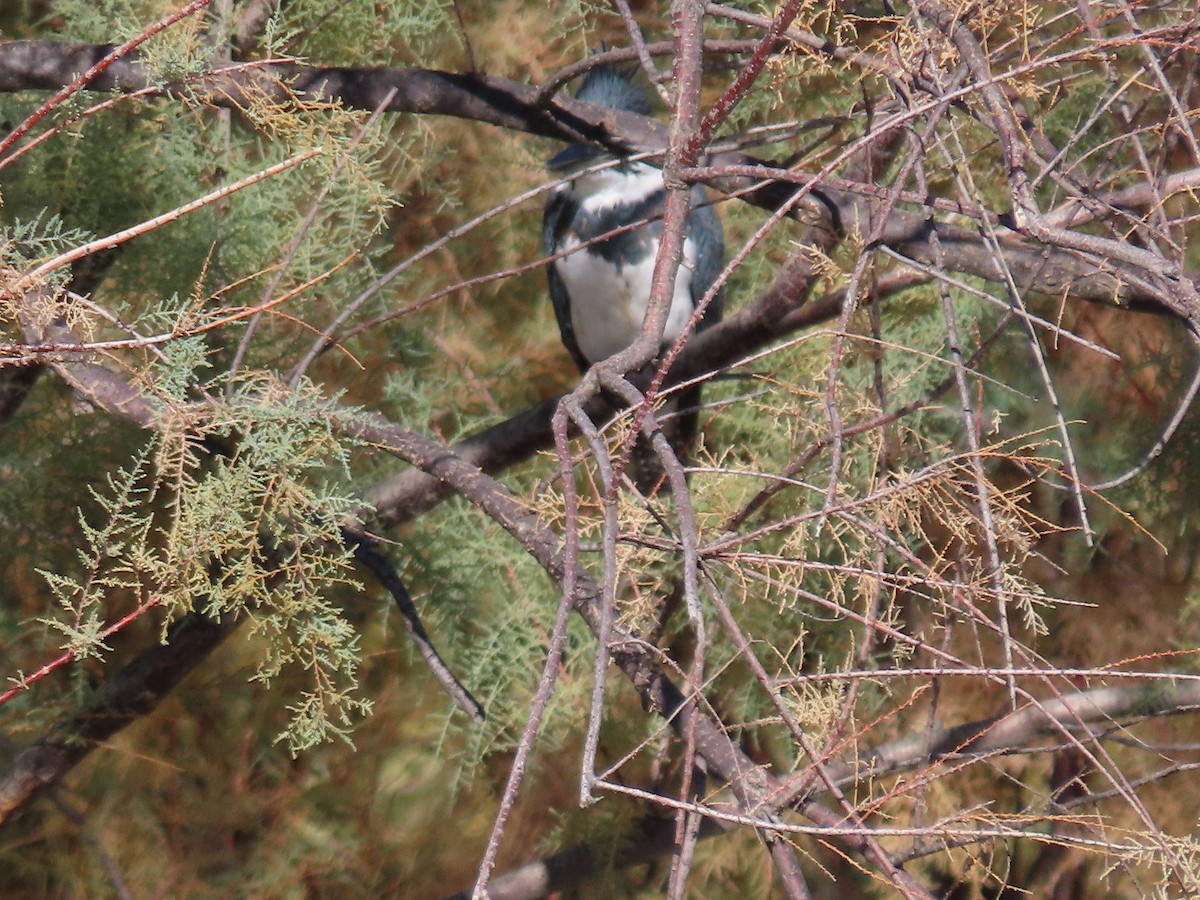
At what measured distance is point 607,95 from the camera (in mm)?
1787

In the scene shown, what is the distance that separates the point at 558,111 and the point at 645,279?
696mm

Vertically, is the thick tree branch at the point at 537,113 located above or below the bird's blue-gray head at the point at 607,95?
above

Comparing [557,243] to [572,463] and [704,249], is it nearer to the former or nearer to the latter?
[704,249]

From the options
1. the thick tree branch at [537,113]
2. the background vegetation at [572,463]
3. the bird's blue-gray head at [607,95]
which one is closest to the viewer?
the background vegetation at [572,463]

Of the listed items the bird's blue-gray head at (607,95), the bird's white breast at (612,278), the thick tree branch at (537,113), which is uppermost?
the thick tree branch at (537,113)

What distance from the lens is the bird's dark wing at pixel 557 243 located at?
1.85 metres

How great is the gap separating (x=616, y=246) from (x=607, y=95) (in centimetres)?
21

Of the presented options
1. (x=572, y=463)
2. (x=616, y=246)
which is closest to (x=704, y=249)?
(x=616, y=246)

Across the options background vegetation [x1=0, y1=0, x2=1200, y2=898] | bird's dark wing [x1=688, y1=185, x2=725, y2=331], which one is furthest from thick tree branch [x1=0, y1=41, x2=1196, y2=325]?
bird's dark wing [x1=688, y1=185, x2=725, y2=331]

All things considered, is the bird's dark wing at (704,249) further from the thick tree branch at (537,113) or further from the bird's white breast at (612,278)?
the thick tree branch at (537,113)

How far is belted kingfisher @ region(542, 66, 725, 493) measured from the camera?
1792 mm

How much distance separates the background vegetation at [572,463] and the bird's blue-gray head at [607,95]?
110 millimetres

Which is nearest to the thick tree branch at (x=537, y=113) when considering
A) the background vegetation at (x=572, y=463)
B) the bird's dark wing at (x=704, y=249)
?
the background vegetation at (x=572, y=463)

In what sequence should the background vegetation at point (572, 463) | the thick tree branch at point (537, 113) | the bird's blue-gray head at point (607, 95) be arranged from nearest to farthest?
the background vegetation at point (572, 463) < the thick tree branch at point (537, 113) < the bird's blue-gray head at point (607, 95)
